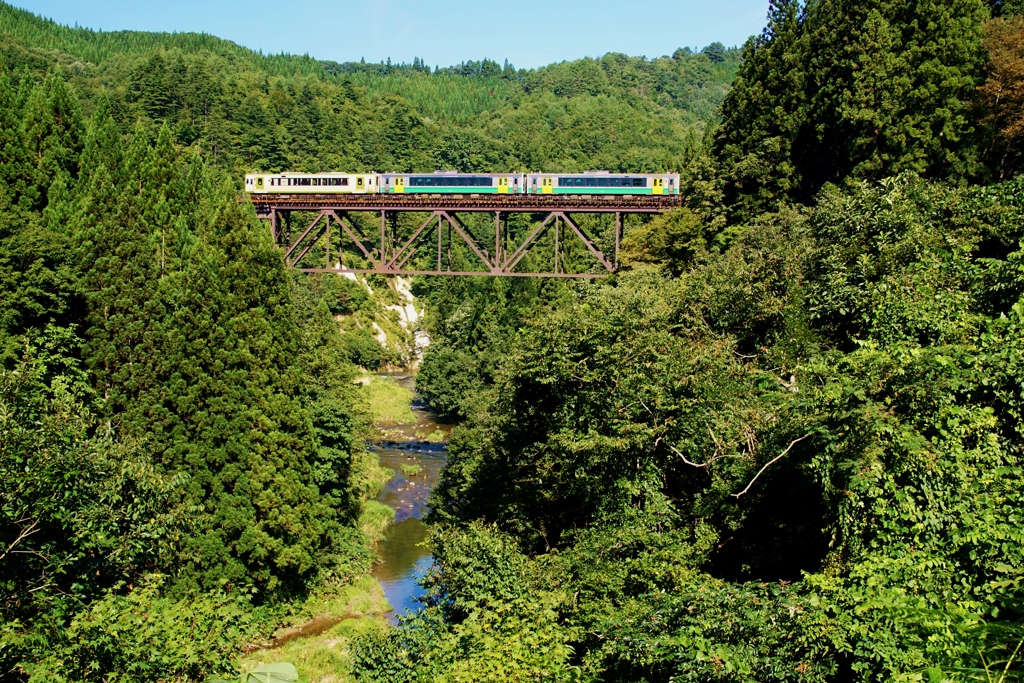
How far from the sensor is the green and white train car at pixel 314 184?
42.6 m

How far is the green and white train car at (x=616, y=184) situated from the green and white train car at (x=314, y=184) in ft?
29.7

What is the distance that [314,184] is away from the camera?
43344mm

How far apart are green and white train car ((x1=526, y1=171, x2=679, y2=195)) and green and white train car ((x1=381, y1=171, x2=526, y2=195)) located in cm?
205

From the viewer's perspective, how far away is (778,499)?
16.0m

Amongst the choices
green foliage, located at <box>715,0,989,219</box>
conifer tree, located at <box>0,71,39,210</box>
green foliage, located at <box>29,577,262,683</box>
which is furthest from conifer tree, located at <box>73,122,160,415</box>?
green foliage, located at <box>715,0,989,219</box>

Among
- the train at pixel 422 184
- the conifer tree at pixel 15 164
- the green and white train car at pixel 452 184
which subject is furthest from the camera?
the green and white train car at pixel 452 184

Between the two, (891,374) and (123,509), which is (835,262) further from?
(123,509)

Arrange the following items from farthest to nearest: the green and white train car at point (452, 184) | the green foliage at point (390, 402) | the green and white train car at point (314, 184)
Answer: the green foliage at point (390, 402), the green and white train car at point (314, 184), the green and white train car at point (452, 184)

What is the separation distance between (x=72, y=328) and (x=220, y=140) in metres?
67.1

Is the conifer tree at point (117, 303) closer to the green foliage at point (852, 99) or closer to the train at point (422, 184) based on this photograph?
the train at point (422, 184)

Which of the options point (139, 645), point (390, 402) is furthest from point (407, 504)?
point (139, 645)

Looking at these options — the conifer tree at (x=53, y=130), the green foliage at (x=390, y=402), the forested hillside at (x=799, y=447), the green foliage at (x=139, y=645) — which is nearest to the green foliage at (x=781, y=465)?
the forested hillside at (x=799, y=447)

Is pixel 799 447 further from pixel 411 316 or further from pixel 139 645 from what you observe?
pixel 411 316

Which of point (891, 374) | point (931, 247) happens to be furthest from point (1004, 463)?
point (931, 247)
